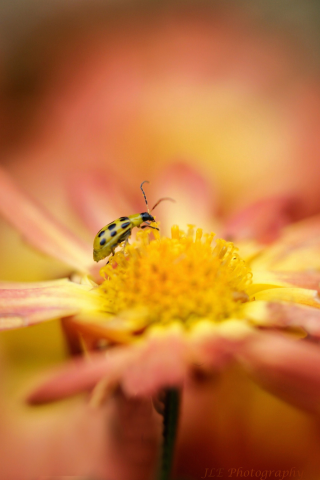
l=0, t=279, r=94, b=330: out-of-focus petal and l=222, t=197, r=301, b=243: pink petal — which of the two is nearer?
l=0, t=279, r=94, b=330: out-of-focus petal

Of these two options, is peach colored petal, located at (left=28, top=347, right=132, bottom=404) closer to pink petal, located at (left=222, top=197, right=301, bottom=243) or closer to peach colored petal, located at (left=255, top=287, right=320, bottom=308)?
peach colored petal, located at (left=255, top=287, right=320, bottom=308)

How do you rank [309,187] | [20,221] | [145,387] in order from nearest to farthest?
[145,387], [20,221], [309,187]

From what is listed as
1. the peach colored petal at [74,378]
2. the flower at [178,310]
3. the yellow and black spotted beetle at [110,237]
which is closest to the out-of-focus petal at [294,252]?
the flower at [178,310]

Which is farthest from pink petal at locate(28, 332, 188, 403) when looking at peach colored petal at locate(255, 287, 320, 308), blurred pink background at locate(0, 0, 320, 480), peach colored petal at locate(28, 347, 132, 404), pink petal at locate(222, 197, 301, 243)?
blurred pink background at locate(0, 0, 320, 480)

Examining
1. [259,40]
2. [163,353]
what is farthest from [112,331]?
[259,40]

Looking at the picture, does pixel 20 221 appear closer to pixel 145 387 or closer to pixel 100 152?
pixel 145 387

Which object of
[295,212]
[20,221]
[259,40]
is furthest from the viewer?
[259,40]

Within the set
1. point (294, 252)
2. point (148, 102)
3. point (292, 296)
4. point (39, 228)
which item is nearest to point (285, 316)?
point (292, 296)

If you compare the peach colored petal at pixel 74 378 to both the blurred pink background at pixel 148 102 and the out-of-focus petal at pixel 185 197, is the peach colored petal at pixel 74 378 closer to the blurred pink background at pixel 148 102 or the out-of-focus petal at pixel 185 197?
the out-of-focus petal at pixel 185 197
